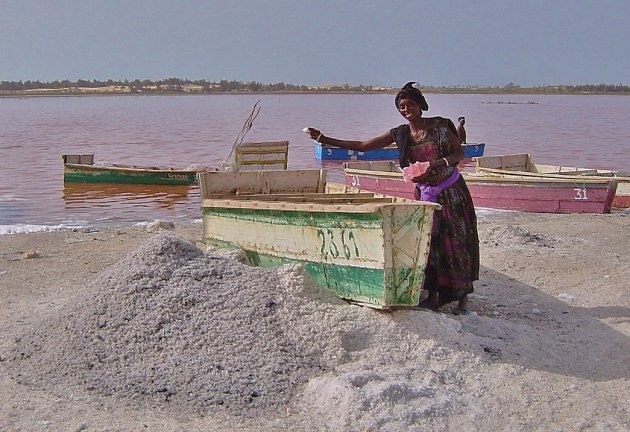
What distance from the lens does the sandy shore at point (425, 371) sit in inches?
149

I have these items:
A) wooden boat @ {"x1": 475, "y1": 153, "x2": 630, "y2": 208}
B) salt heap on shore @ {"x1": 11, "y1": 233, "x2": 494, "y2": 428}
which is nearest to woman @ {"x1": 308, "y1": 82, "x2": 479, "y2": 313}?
salt heap on shore @ {"x1": 11, "y1": 233, "x2": 494, "y2": 428}

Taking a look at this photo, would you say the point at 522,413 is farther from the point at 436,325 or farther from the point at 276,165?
the point at 276,165

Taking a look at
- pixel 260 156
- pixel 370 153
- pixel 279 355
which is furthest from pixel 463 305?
pixel 370 153

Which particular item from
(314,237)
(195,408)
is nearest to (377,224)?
(314,237)

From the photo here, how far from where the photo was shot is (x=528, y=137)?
109 ft

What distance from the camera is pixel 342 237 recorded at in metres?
4.87

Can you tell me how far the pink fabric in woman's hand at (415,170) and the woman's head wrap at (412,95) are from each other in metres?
0.42

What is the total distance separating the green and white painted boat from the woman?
10.8 metres

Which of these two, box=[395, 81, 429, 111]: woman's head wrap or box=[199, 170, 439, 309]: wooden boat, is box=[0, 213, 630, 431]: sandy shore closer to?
box=[199, 170, 439, 309]: wooden boat

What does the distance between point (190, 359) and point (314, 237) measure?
1.34 metres

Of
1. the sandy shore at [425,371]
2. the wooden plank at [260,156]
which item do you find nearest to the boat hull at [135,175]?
the wooden plank at [260,156]

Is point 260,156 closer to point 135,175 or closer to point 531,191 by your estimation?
point 135,175

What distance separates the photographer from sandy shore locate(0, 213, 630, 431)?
3.79m

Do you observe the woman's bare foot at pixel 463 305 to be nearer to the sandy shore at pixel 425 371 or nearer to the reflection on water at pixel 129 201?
the sandy shore at pixel 425 371
